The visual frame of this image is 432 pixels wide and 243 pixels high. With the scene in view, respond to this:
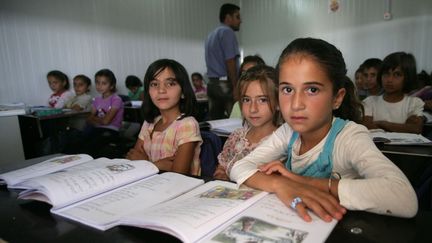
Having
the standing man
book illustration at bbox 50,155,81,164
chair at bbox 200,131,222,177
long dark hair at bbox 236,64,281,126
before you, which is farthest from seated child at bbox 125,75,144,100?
book illustration at bbox 50,155,81,164

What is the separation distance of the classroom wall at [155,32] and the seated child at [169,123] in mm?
2665

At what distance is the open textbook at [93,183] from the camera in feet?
2.21

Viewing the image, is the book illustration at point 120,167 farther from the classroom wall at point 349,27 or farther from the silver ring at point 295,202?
the classroom wall at point 349,27

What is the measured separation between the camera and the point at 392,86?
6.78 feet

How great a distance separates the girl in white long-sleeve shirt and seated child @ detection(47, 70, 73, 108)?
11.0 feet

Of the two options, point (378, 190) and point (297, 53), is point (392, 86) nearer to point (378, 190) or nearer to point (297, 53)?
point (297, 53)

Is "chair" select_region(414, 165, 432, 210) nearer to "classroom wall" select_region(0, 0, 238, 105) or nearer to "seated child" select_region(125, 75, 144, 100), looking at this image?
"seated child" select_region(125, 75, 144, 100)

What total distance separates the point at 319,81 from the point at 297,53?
0.34ft

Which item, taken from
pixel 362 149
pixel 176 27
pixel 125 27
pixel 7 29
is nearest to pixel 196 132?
pixel 362 149

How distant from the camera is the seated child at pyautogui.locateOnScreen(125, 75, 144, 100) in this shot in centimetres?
431

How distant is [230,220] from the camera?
531mm

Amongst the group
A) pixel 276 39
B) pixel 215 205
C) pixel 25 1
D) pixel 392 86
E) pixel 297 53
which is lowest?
pixel 215 205

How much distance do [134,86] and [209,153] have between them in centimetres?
327

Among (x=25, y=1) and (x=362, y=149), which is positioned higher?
(x=25, y=1)
